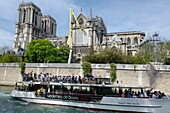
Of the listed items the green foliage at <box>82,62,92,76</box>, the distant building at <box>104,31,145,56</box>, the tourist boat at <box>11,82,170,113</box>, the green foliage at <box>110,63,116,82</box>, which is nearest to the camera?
the tourist boat at <box>11,82,170,113</box>

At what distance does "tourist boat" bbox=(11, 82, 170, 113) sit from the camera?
A: 1670 cm

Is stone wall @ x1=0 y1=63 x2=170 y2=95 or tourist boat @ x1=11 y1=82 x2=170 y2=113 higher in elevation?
stone wall @ x1=0 y1=63 x2=170 y2=95

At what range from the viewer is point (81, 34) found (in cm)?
6994

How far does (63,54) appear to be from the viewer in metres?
53.4

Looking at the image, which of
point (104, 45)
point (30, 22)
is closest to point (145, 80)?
point (104, 45)

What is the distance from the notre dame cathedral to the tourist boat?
37.3 metres

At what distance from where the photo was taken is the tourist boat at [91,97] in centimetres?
1670

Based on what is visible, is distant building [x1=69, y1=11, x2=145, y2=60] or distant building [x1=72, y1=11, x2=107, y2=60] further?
distant building [x1=72, y1=11, x2=107, y2=60]

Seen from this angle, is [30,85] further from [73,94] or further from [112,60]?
[112,60]

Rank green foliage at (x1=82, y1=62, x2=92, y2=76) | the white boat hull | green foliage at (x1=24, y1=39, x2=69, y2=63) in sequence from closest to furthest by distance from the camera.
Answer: the white boat hull → green foliage at (x1=82, y1=62, x2=92, y2=76) → green foliage at (x1=24, y1=39, x2=69, y2=63)

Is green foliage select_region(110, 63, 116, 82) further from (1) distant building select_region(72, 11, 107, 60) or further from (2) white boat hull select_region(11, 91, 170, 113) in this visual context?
(1) distant building select_region(72, 11, 107, 60)

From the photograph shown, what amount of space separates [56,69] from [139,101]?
22.1 m

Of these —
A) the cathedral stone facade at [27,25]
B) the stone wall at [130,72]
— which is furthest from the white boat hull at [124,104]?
the cathedral stone facade at [27,25]

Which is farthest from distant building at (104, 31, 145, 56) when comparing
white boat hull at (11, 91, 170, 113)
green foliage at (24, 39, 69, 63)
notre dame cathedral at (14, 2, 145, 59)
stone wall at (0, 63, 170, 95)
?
white boat hull at (11, 91, 170, 113)
